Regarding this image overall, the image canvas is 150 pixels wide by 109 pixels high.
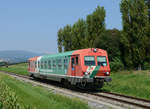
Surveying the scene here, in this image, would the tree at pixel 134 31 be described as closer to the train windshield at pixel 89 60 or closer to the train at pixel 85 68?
the train at pixel 85 68

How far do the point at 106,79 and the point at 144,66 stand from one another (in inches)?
586

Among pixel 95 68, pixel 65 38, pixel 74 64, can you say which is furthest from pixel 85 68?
pixel 65 38

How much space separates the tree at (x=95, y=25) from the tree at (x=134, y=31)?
27.5 feet

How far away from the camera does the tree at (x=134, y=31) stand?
1160 inches

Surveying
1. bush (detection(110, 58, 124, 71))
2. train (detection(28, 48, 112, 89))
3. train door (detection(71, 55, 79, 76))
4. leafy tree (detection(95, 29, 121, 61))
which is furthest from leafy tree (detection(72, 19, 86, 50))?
train door (detection(71, 55, 79, 76))

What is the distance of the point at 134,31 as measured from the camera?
2977 centimetres

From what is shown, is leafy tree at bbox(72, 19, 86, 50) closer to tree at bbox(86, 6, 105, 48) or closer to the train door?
tree at bbox(86, 6, 105, 48)

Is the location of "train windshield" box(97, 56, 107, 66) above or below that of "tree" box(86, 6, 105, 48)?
below

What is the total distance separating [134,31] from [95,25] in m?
10.9

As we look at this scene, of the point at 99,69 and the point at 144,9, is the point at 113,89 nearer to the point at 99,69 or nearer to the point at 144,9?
the point at 99,69

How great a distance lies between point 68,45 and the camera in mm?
50031

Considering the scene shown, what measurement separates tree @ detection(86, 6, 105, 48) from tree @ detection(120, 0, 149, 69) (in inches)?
330

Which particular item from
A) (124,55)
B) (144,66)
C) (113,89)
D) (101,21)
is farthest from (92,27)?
(113,89)

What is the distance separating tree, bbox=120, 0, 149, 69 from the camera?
29.5 metres
